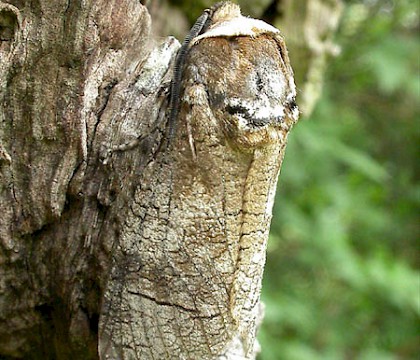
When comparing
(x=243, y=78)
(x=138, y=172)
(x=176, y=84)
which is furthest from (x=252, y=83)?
(x=138, y=172)

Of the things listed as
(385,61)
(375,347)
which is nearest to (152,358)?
(385,61)

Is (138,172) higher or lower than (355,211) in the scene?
lower

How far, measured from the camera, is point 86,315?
1457mm

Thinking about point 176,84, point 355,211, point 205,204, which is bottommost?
point 205,204

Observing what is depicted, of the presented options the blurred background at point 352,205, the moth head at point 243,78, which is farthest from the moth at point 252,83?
the blurred background at point 352,205

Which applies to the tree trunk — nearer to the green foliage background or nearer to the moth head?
the moth head

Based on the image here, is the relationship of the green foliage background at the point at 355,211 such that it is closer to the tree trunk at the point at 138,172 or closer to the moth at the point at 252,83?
the tree trunk at the point at 138,172

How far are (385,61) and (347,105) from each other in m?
0.84

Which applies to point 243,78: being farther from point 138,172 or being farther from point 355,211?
point 355,211

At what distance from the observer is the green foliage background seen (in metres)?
3.69

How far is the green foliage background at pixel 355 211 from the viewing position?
3693mm

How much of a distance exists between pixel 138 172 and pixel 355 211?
3251mm

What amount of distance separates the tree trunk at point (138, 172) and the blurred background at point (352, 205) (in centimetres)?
133

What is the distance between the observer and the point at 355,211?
4.41 meters
